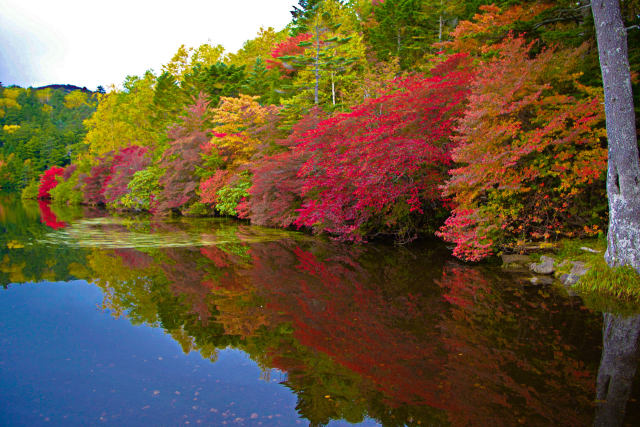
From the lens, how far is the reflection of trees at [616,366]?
10.4ft

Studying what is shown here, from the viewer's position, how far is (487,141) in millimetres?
7891

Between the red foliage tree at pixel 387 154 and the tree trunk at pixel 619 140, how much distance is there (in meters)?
3.38

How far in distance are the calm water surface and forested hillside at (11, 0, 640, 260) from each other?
204 cm

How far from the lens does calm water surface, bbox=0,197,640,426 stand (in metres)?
3.39

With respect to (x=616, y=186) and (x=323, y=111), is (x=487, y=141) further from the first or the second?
(x=323, y=111)

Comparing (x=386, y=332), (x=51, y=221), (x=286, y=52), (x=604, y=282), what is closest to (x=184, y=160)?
(x=51, y=221)

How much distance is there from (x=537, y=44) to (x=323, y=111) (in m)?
8.86

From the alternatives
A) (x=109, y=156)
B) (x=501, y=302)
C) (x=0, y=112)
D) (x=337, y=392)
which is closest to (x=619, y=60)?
(x=501, y=302)

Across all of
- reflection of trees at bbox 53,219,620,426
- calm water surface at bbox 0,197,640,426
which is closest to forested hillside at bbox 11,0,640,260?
calm water surface at bbox 0,197,640,426

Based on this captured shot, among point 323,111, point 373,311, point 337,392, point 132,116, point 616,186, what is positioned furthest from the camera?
point 132,116

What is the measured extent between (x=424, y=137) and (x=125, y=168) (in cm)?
3018

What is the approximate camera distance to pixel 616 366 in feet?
12.9

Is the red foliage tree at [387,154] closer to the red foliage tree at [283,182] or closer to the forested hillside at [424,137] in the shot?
the forested hillside at [424,137]

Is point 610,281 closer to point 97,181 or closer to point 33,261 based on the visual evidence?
point 33,261
